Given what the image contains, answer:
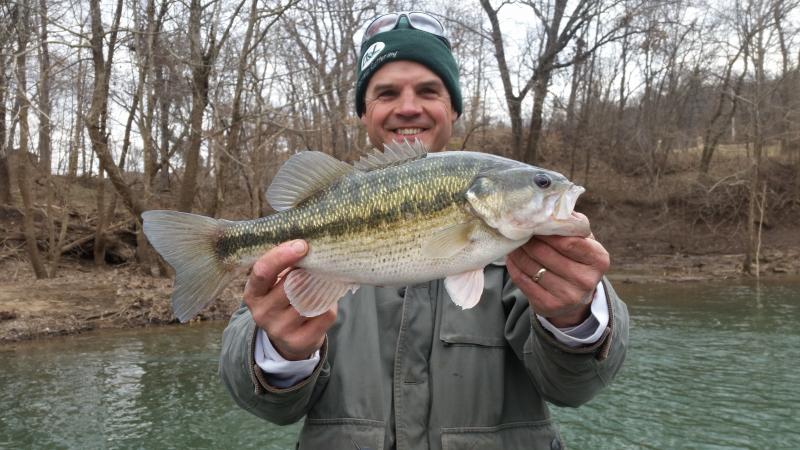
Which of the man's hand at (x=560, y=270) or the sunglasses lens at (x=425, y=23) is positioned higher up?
the sunglasses lens at (x=425, y=23)

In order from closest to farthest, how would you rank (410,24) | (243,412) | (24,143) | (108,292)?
(410,24)
(243,412)
(24,143)
(108,292)

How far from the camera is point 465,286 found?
2.35 m

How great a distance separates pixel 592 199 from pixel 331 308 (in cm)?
2720

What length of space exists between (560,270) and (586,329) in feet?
1.25

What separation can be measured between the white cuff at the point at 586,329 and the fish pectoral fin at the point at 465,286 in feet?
0.93

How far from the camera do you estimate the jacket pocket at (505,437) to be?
2512 millimetres

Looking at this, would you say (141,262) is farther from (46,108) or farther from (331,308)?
(331,308)

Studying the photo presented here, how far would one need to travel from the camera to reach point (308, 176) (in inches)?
98.5

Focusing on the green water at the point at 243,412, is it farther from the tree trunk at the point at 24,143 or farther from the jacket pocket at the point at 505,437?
the tree trunk at the point at 24,143

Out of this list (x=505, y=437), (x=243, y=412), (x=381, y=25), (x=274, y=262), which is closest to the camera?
(x=274, y=262)

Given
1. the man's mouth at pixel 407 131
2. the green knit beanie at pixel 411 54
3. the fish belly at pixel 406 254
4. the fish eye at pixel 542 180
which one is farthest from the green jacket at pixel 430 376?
the green knit beanie at pixel 411 54

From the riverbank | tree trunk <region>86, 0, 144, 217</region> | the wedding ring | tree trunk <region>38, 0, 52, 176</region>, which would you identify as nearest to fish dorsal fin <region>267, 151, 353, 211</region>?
the wedding ring

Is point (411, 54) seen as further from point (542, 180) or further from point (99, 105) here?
point (99, 105)

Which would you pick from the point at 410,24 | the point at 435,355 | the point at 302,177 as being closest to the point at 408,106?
the point at 410,24
